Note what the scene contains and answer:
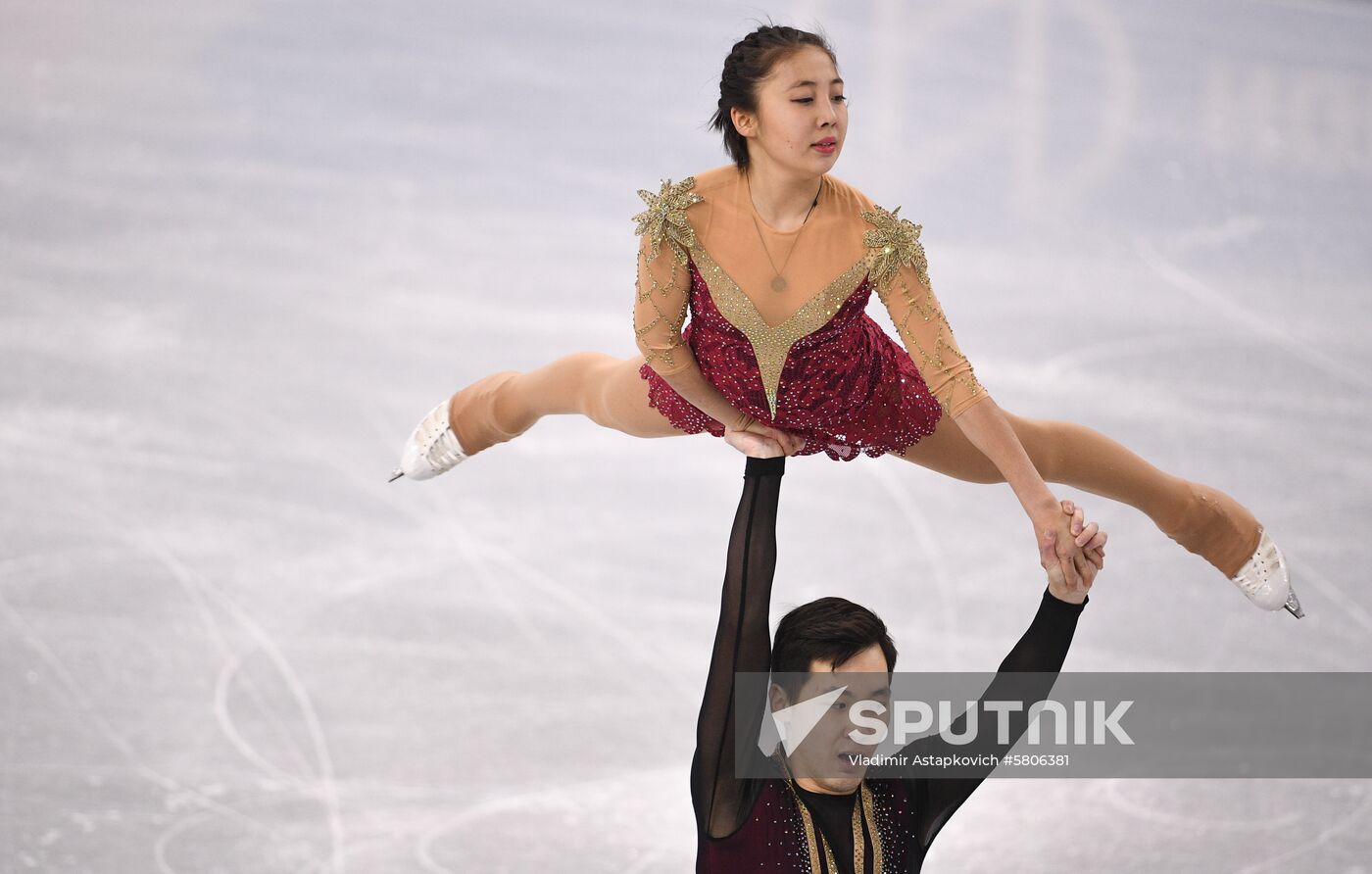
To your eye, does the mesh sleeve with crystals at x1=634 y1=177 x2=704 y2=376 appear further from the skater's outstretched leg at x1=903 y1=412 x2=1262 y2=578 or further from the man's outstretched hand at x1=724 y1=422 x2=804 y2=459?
the skater's outstretched leg at x1=903 y1=412 x2=1262 y2=578

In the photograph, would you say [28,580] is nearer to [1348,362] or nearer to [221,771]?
[221,771]

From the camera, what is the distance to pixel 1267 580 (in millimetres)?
3273

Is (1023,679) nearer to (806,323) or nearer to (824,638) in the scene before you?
(824,638)

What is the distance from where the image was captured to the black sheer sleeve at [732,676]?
7.21 ft

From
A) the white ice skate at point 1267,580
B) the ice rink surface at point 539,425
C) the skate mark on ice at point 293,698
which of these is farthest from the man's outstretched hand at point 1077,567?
the skate mark on ice at point 293,698

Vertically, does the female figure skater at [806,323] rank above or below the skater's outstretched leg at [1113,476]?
above

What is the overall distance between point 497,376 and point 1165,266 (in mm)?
3438

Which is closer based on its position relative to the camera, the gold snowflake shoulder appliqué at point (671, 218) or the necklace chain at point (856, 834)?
the necklace chain at point (856, 834)

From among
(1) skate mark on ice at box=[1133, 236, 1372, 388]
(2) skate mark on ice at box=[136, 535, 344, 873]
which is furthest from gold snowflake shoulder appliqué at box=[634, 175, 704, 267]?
(1) skate mark on ice at box=[1133, 236, 1372, 388]

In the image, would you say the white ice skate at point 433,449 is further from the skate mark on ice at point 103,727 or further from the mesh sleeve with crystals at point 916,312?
the mesh sleeve with crystals at point 916,312

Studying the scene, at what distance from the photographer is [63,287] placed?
5.71 meters

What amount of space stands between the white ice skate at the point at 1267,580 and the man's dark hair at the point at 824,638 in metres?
1.36

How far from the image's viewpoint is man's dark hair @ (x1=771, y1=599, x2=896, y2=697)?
7.24 ft

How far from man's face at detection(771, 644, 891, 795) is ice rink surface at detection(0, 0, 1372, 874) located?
165 cm
